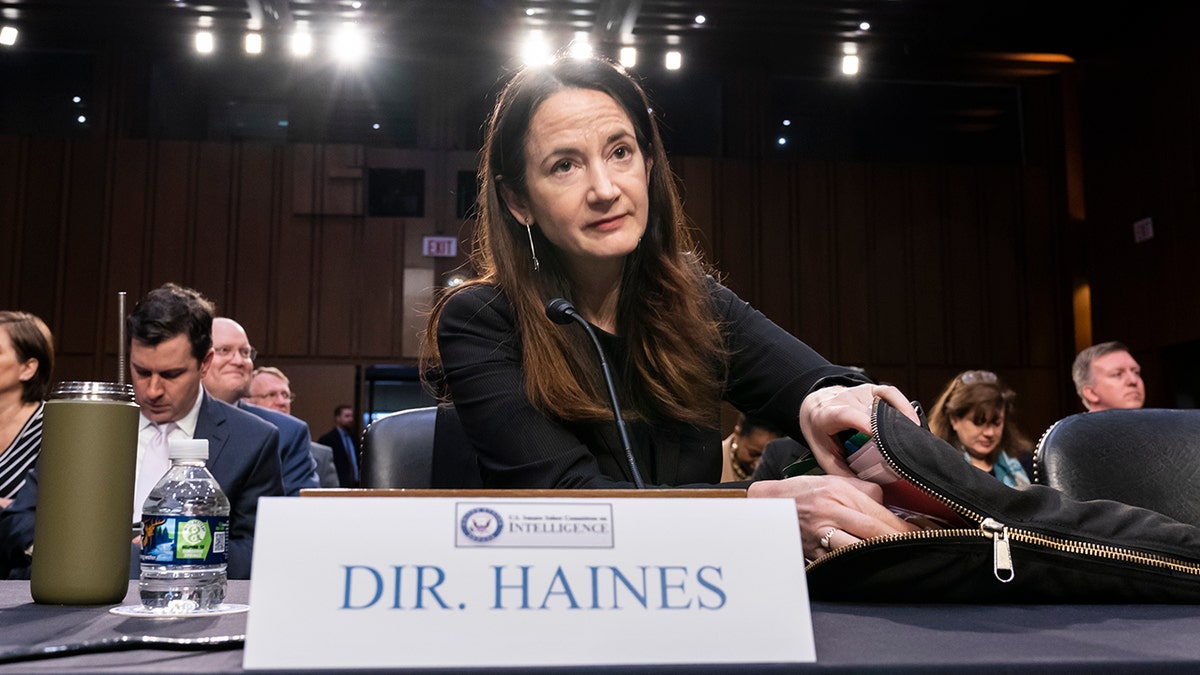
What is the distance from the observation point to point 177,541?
0.92 metres

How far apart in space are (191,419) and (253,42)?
692cm

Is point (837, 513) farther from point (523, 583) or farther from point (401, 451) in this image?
point (401, 451)

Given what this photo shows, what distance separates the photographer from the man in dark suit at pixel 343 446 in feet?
27.3

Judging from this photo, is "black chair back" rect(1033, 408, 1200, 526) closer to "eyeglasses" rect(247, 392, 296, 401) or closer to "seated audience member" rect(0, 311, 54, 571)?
"seated audience member" rect(0, 311, 54, 571)

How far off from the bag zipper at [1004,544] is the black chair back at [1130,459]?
1.85 ft

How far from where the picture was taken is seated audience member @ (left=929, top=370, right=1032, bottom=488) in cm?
469

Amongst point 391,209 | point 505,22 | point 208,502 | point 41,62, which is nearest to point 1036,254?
point 505,22

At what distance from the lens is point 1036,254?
9.80 metres

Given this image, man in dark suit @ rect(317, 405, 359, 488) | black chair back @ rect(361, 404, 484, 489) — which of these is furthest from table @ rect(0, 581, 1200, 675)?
man in dark suit @ rect(317, 405, 359, 488)

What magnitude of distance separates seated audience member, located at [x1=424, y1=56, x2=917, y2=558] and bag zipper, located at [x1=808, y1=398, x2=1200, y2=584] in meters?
0.33

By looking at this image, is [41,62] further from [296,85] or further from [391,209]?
[391,209]

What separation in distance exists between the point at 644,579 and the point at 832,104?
974cm

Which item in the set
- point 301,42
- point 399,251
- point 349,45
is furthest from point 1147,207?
point 301,42

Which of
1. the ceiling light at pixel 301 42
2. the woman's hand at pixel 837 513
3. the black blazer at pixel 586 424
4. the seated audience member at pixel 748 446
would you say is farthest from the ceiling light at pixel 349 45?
the woman's hand at pixel 837 513
